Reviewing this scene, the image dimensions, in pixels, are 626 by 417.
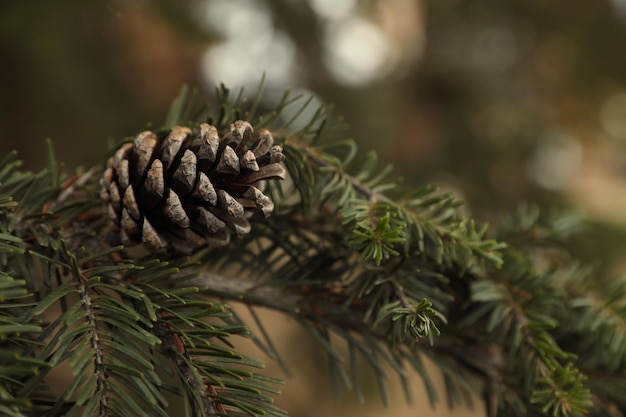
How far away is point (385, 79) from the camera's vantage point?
1.99m

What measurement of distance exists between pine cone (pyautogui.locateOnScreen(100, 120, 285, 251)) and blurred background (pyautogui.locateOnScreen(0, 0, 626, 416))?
43cm

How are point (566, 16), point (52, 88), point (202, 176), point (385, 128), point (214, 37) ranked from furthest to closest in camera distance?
point (566, 16)
point (385, 128)
point (214, 37)
point (52, 88)
point (202, 176)

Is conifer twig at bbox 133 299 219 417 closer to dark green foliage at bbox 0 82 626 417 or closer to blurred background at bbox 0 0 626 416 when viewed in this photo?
dark green foliage at bbox 0 82 626 417

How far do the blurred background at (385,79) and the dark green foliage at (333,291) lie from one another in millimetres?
411

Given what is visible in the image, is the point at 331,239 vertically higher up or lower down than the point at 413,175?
lower down

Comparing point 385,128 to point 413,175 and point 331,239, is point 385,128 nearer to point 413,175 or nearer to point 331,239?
point 413,175

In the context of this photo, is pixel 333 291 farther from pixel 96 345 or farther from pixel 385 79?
pixel 385 79

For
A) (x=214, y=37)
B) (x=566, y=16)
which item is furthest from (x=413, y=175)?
(x=566, y=16)

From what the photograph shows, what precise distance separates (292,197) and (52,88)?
90 centimetres

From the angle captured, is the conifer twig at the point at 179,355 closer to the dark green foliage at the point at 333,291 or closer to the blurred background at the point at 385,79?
the dark green foliage at the point at 333,291

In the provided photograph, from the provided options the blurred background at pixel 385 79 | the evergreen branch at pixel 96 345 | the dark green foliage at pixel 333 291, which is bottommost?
the evergreen branch at pixel 96 345

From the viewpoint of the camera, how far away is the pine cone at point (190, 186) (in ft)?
1.18

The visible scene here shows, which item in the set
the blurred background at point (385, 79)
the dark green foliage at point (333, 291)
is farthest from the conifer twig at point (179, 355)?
the blurred background at point (385, 79)

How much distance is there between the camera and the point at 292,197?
479 mm
